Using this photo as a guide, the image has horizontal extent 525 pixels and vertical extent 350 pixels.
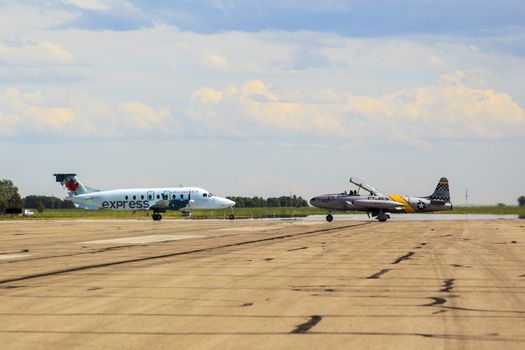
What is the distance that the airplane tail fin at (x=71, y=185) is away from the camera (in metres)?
103

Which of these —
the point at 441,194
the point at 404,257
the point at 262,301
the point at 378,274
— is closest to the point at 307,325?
the point at 262,301

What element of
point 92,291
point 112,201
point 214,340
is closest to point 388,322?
point 214,340

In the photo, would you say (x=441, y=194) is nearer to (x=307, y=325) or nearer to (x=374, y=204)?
(x=374, y=204)

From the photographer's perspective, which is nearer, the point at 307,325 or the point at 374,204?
the point at 307,325

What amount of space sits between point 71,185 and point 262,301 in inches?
3559

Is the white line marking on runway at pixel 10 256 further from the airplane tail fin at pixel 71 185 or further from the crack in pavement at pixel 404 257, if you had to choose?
the airplane tail fin at pixel 71 185

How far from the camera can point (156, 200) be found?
95875mm

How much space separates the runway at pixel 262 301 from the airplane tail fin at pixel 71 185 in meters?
75.2

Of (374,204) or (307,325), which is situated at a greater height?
(374,204)

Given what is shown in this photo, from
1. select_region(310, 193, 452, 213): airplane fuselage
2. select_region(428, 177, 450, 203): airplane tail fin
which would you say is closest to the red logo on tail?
select_region(310, 193, 452, 213): airplane fuselage

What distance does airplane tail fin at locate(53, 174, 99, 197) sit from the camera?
103250 millimetres

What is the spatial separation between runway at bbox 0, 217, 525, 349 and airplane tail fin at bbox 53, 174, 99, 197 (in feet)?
247

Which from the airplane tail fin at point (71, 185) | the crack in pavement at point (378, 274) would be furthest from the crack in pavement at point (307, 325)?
the airplane tail fin at point (71, 185)

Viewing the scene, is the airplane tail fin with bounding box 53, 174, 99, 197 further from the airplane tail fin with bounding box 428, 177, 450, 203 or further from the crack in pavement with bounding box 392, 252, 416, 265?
the crack in pavement with bounding box 392, 252, 416, 265
